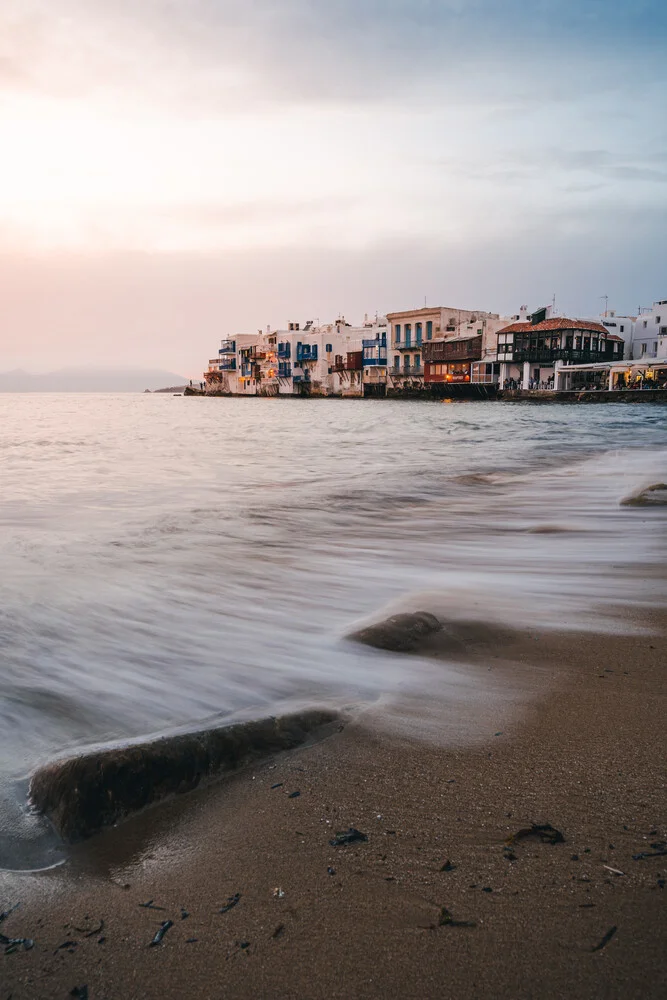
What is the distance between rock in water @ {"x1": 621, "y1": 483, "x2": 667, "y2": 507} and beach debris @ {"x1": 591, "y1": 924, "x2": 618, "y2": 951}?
6886mm

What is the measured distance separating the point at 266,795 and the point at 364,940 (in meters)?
0.68

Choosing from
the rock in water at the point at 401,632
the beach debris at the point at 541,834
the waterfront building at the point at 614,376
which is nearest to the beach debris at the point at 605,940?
the beach debris at the point at 541,834

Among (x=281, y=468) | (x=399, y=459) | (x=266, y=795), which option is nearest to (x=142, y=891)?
(x=266, y=795)

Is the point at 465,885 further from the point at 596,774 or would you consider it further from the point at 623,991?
the point at 596,774

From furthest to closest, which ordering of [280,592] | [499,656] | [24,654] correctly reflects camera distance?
[280,592]
[24,654]
[499,656]

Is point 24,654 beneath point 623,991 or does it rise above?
beneath

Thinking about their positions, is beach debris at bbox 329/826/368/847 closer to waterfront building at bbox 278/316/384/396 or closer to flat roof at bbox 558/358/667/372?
flat roof at bbox 558/358/667/372

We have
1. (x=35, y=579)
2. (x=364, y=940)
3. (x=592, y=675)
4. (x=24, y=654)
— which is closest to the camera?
(x=364, y=940)

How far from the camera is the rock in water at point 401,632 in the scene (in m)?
3.19

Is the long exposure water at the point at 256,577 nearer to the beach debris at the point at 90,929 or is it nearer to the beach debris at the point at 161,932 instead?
the beach debris at the point at 90,929

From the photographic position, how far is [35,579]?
510cm

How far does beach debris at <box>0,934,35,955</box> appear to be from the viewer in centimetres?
137

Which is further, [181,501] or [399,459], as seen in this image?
[399,459]

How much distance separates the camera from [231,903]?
4.79ft
